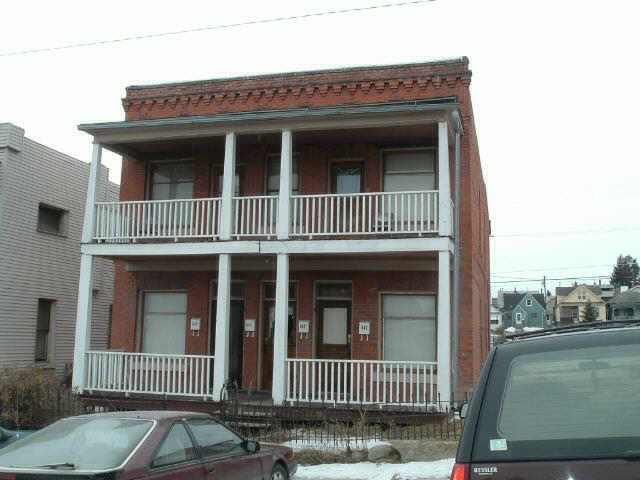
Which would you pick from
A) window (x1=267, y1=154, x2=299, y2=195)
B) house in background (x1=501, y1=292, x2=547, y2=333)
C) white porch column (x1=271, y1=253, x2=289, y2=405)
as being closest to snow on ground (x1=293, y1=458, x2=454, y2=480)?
white porch column (x1=271, y1=253, x2=289, y2=405)

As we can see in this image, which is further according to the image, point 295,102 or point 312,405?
point 295,102

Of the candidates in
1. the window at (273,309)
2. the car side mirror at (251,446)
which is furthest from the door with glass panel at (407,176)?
the car side mirror at (251,446)

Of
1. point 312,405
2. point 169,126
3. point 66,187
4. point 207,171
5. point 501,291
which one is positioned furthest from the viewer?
point 501,291

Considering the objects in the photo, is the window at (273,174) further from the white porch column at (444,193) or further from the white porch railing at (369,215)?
the white porch column at (444,193)

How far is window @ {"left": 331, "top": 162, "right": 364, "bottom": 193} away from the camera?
54.4 ft

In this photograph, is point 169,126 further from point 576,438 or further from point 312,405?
point 576,438

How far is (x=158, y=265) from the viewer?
1741 cm

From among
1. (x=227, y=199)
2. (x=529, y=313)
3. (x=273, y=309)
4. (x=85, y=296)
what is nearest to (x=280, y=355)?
(x=273, y=309)

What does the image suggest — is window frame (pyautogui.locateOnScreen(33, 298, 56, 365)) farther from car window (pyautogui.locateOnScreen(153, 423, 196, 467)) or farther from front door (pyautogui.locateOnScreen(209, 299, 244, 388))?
car window (pyautogui.locateOnScreen(153, 423, 196, 467))

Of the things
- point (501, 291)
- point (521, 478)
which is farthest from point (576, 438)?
point (501, 291)

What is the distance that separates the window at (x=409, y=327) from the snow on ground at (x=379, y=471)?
16.9 ft

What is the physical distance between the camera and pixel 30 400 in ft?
43.3

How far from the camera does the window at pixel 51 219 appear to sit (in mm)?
20062

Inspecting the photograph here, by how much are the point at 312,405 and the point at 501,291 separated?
4557 inches
